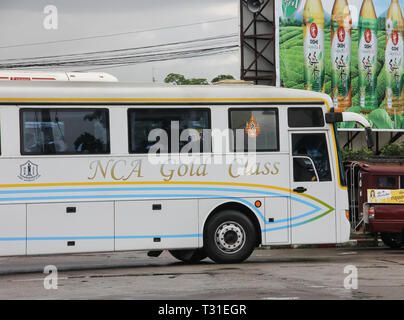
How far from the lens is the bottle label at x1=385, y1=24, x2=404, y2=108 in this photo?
39312mm

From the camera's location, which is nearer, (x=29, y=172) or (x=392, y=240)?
(x=29, y=172)

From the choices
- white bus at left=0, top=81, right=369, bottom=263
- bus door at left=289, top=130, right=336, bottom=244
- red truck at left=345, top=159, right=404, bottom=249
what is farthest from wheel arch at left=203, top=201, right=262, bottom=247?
red truck at left=345, top=159, right=404, bottom=249

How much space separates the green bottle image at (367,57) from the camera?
38.7 metres

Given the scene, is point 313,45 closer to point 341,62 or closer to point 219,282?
point 341,62

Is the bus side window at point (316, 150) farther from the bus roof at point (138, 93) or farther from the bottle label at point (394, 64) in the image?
the bottle label at point (394, 64)

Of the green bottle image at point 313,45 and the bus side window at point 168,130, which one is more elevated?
the green bottle image at point 313,45

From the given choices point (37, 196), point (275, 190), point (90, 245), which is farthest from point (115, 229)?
point (275, 190)

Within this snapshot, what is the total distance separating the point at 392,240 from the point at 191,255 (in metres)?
9.40

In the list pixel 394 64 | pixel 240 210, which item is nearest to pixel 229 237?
pixel 240 210

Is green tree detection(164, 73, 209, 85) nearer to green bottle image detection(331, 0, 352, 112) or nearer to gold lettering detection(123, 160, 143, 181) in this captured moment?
green bottle image detection(331, 0, 352, 112)

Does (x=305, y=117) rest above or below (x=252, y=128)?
above

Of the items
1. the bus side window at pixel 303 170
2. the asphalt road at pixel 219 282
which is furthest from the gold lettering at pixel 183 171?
the bus side window at pixel 303 170

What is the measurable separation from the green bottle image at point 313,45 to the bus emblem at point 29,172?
951 inches

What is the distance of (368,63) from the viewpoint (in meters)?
38.9
